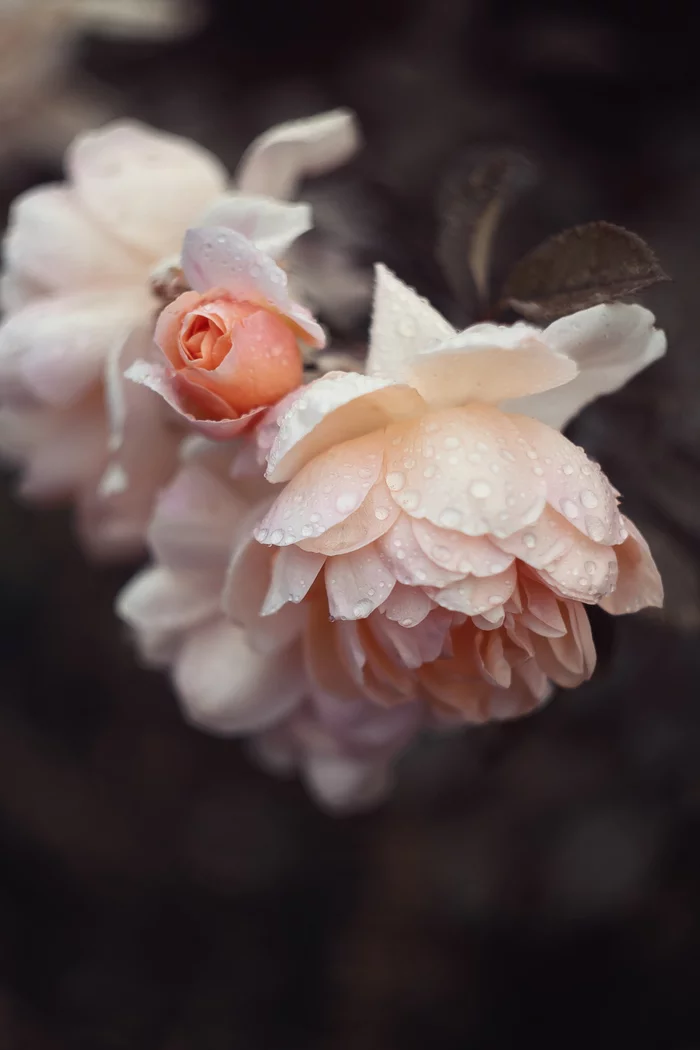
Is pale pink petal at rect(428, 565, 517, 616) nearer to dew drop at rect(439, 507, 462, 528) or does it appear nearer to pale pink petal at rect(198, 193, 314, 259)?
dew drop at rect(439, 507, 462, 528)

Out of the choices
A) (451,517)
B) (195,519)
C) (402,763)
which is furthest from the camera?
(402,763)

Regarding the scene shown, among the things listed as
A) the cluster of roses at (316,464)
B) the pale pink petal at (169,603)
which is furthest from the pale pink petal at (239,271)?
the pale pink petal at (169,603)

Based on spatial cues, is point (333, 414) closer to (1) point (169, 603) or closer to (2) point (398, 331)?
(2) point (398, 331)

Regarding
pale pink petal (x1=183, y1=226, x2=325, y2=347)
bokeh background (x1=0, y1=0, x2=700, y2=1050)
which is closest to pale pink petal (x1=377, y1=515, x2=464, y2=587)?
pale pink petal (x1=183, y1=226, x2=325, y2=347)

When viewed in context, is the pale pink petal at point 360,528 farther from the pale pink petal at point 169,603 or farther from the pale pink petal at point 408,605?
the pale pink petal at point 169,603

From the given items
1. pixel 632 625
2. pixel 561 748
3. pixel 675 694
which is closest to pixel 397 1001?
pixel 561 748

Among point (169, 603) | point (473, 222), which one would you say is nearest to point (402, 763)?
point (169, 603)

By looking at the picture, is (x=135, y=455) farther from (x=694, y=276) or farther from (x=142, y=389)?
(x=694, y=276)
